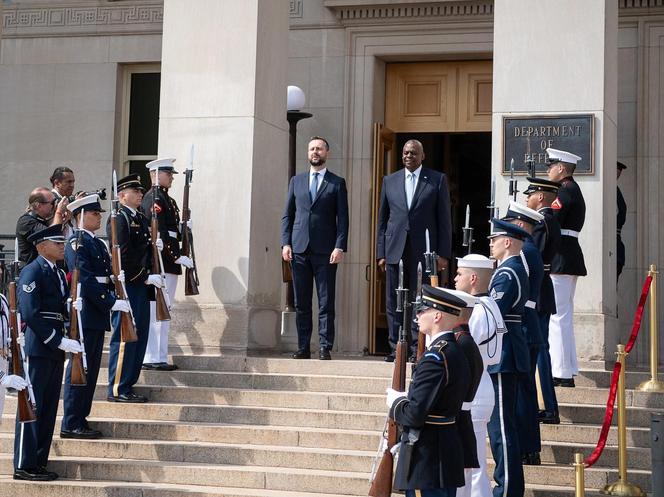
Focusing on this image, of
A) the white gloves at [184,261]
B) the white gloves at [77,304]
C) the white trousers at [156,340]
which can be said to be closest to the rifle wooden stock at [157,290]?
the white trousers at [156,340]

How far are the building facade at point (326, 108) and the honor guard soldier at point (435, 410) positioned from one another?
15.8 feet

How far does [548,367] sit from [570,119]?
130 inches

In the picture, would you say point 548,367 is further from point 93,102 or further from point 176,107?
point 93,102

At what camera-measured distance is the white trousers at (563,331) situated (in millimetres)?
11281

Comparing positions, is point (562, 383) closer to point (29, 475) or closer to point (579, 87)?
point (579, 87)

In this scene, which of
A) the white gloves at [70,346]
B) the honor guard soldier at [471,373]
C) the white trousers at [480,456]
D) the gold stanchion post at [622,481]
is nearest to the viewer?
Answer: the honor guard soldier at [471,373]

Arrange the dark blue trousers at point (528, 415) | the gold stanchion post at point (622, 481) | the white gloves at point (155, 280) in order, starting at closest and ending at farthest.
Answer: the gold stanchion post at point (622, 481) → the dark blue trousers at point (528, 415) → the white gloves at point (155, 280)

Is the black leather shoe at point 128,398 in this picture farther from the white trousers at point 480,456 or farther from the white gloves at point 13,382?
the white trousers at point 480,456

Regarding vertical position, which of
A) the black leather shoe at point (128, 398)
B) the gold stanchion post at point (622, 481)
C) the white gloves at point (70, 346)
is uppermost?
the white gloves at point (70, 346)

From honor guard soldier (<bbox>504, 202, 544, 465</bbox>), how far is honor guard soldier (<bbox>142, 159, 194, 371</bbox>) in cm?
412

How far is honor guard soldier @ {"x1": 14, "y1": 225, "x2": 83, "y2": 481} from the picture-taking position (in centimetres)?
1032

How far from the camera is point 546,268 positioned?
10922 mm

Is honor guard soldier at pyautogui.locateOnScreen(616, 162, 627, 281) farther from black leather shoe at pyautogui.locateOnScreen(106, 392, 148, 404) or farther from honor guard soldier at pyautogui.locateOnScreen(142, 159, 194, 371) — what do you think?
black leather shoe at pyautogui.locateOnScreen(106, 392, 148, 404)

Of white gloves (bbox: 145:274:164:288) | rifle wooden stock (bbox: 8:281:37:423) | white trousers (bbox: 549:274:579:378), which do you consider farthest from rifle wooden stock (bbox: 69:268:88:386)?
white trousers (bbox: 549:274:579:378)
